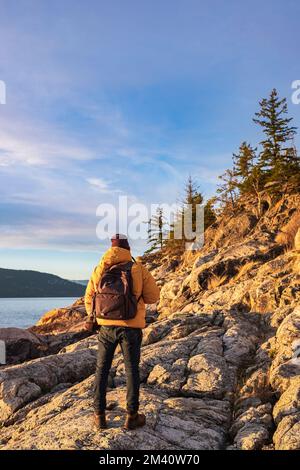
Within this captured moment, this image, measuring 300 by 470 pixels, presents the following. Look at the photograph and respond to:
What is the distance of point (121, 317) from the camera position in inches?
263

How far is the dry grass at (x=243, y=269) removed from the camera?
21.8 m

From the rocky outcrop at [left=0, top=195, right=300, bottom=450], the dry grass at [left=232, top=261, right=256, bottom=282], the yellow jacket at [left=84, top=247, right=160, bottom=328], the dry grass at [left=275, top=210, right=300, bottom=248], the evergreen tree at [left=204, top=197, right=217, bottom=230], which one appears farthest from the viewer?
the evergreen tree at [left=204, top=197, right=217, bottom=230]

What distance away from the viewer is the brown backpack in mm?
6734

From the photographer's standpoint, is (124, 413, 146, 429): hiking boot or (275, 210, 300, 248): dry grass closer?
(124, 413, 146, 429): hiking boot

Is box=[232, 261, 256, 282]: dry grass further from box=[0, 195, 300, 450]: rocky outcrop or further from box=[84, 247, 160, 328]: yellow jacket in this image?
box=[84, 247, 160, 328]: yellow jacket

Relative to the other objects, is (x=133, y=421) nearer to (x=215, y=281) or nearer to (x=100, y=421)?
(x=100, y=421)

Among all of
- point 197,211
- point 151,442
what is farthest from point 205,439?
point 197,211

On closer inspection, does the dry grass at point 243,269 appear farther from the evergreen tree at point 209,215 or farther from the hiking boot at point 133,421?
the evergreen tree at point 209,215

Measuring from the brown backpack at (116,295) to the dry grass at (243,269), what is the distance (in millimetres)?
15589

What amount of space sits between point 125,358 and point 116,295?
3.70 ft

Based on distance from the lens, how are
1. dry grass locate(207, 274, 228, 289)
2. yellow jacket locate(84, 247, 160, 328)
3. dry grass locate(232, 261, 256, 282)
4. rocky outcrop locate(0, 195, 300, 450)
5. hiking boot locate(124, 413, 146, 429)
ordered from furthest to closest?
dry grass locate(207, 274, 228, 289)
dry grass locate(232, 261, 256, 282)
yellow jacket locate(84, 247, 160, 328)
rocky outcrop locate(0, 195, 300, 450)
hiking boot locate(124, 413, 146, 429)

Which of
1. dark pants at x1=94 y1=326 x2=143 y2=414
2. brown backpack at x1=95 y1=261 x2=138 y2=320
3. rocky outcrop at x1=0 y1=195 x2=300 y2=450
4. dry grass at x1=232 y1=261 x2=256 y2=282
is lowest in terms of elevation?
rocky outcrop at x1=0 y1=195 x2=300 y2=450

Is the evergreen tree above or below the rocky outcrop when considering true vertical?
above

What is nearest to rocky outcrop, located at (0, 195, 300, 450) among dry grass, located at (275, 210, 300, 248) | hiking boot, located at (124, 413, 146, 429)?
hiking boot, located at (124, 413, 146, 429)
